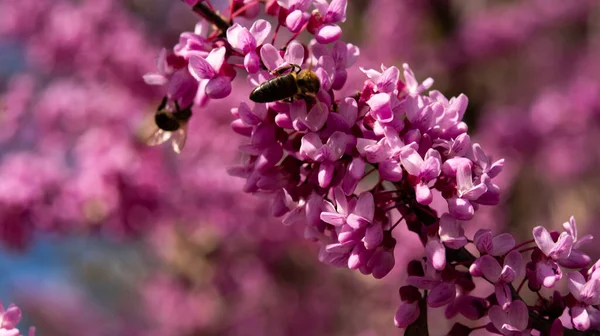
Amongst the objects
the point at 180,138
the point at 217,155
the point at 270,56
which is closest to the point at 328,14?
the point at 270,56

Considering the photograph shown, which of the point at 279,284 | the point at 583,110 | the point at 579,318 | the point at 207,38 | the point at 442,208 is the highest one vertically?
the point at 207,38

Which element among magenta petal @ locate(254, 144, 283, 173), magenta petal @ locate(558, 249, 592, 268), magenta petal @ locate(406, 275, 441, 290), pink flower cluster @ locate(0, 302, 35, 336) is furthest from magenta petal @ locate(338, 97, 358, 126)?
pink flower cluster @ locate(0, 302, 35, 336)

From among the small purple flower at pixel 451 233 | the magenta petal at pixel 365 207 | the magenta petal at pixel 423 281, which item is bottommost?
the magenta petal at pixel 423 281

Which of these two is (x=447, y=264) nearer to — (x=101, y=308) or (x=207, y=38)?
(x=207, y=38)

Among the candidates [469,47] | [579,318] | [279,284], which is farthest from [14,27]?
[579,318]

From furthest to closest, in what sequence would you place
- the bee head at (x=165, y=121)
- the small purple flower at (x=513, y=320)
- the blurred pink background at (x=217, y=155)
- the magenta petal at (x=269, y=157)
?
the blurred pink background at (x=217, y=155) → the bee head at (x=165, y=121) → the magenta petal at (x=269, y=157) → the small purple flower at (x=513, y=320)

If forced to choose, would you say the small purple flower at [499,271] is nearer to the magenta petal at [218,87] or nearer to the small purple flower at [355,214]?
the small purple flower at [355,214]

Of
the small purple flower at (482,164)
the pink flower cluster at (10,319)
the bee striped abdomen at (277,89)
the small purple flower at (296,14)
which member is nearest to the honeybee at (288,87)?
the bee striped abdomen at (277,89)
